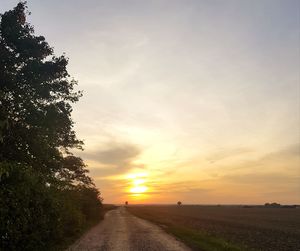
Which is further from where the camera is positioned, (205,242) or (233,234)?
(233,234)

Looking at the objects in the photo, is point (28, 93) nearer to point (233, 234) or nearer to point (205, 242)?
point (205, 242)

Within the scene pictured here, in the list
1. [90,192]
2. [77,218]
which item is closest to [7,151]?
[77,218]

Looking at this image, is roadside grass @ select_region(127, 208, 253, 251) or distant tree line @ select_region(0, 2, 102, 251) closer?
distant tree line @ select_region(0, 2, 102, 251)

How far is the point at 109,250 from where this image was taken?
25.5m

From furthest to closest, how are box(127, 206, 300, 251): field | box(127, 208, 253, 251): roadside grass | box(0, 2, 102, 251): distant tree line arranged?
box(127, 206, 300, 251): field
box(127, 208, 253, 251): roadside grass
box(0, 2, 102, 251): distant tree line

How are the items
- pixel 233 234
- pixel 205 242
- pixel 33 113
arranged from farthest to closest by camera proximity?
pixel 233 234 → pixel 205 242 → pixel 33 113

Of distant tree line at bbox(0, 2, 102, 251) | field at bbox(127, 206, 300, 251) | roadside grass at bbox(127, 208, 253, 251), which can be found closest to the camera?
distant tree line at bbox(0, 2, 102, 251)

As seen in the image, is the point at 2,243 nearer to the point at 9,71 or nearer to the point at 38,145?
the point at 38,145

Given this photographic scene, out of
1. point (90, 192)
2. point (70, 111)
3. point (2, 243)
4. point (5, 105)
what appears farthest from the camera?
point (90, 192)

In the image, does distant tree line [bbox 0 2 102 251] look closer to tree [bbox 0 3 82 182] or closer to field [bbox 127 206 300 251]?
tree [bbox 0 3 82 182]

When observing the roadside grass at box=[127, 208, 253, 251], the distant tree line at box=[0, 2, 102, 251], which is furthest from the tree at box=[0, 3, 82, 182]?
the roadside grass at box=[127, 208, 253, 251]

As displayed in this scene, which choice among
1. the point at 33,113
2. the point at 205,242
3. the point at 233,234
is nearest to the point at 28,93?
the point at 33,113

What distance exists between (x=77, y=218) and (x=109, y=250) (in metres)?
13.3

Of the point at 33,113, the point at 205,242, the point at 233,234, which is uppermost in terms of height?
the point at 33,113
